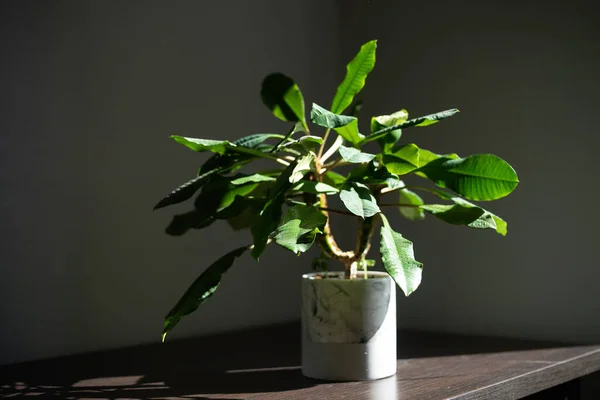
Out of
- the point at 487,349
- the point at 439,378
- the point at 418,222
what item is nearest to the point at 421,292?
the point at 418,222

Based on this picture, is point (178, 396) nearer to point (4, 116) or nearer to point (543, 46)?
point (4, 116)

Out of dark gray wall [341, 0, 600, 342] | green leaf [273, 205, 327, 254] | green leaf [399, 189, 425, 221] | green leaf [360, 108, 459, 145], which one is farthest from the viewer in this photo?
dark gray wall [341, 0, 600, 342]

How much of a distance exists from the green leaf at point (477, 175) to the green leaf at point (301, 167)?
0.22 metres

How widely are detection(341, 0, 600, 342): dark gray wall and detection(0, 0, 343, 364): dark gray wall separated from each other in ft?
1.33

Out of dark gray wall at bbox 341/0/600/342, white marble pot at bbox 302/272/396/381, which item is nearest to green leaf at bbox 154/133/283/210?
white marble pot at bbox 302/272/396/381

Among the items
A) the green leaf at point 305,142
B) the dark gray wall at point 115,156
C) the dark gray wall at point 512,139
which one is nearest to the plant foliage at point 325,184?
the green leaf at point 305,142

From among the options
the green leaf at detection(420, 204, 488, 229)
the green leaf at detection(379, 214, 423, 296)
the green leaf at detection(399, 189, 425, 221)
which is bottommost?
the green leaf at detection(379, 214, 423, 296)

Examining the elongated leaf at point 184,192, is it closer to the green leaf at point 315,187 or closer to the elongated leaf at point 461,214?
the green leaf at point 315,187

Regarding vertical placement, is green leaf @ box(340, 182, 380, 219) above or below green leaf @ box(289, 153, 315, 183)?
below

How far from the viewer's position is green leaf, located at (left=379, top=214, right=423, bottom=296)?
1.11 meters

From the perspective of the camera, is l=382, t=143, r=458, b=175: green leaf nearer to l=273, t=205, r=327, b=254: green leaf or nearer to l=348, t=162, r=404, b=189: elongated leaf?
l=348, t=162, r=404, b=189: elongated leaf

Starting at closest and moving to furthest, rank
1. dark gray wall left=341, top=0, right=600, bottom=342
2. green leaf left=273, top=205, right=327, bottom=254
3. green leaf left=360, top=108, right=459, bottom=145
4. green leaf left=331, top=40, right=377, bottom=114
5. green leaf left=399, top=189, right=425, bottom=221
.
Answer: green leaf left=273, top=205, right=327, bottom=254, green leaf left=360, top=108, right=459, bottom=145, green leaf left=331, top=40, right=377, bottom=114, green leaf left=399, top=189, right=425, bottom=221, dark gray wall left=341, top=0, right=600, bottom=342

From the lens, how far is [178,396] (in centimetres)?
117

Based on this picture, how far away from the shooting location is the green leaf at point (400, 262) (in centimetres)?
111
